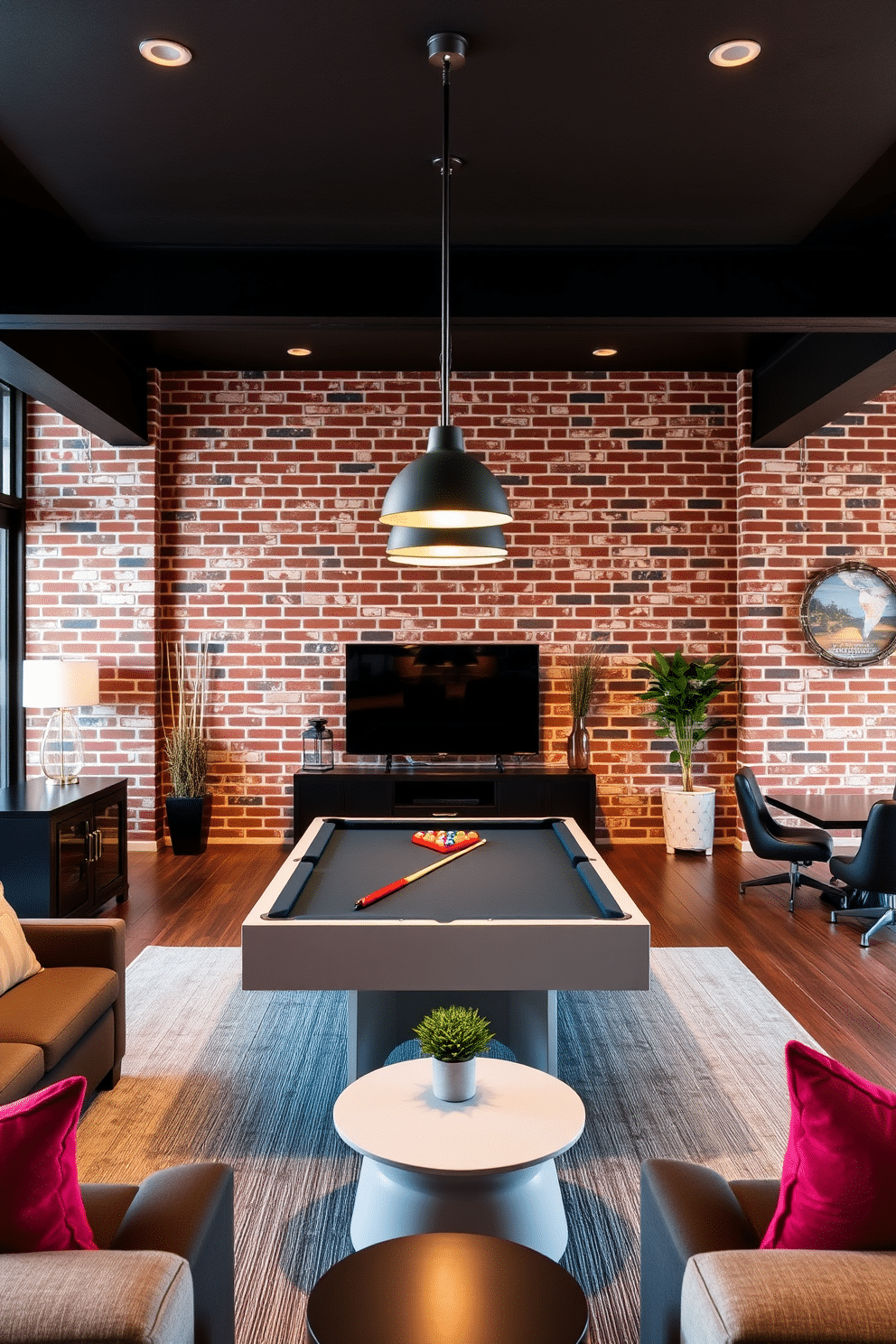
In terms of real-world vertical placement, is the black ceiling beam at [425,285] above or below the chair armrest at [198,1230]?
above

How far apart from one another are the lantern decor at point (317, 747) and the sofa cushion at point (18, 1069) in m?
3.86

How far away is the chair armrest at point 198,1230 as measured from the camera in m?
1.52

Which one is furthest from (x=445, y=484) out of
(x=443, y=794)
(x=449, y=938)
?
(x=443, y=794)

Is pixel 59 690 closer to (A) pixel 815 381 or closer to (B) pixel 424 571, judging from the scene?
(B) pixel 424 571

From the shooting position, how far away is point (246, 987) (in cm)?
264

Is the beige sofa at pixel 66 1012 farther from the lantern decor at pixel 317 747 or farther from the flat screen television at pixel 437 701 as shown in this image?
the flat screen television at pixel 437 701

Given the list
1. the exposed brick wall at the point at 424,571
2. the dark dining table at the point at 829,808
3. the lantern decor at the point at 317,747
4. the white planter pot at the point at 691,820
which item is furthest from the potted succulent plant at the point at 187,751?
the dark dining table at the point at 829,808

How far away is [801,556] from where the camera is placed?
262 inches

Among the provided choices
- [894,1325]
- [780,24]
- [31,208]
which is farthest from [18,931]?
[780,24]

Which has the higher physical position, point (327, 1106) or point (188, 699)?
point (188, 699)

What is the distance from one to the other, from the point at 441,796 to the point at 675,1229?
4823 millimetres

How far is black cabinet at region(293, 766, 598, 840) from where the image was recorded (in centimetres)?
627

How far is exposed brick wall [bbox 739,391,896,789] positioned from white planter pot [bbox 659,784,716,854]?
0.45 metres

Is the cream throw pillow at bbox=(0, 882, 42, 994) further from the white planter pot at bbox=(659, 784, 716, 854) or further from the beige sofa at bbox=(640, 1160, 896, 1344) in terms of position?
the white planter pot at bbox=(659, 784, 716, 854)
